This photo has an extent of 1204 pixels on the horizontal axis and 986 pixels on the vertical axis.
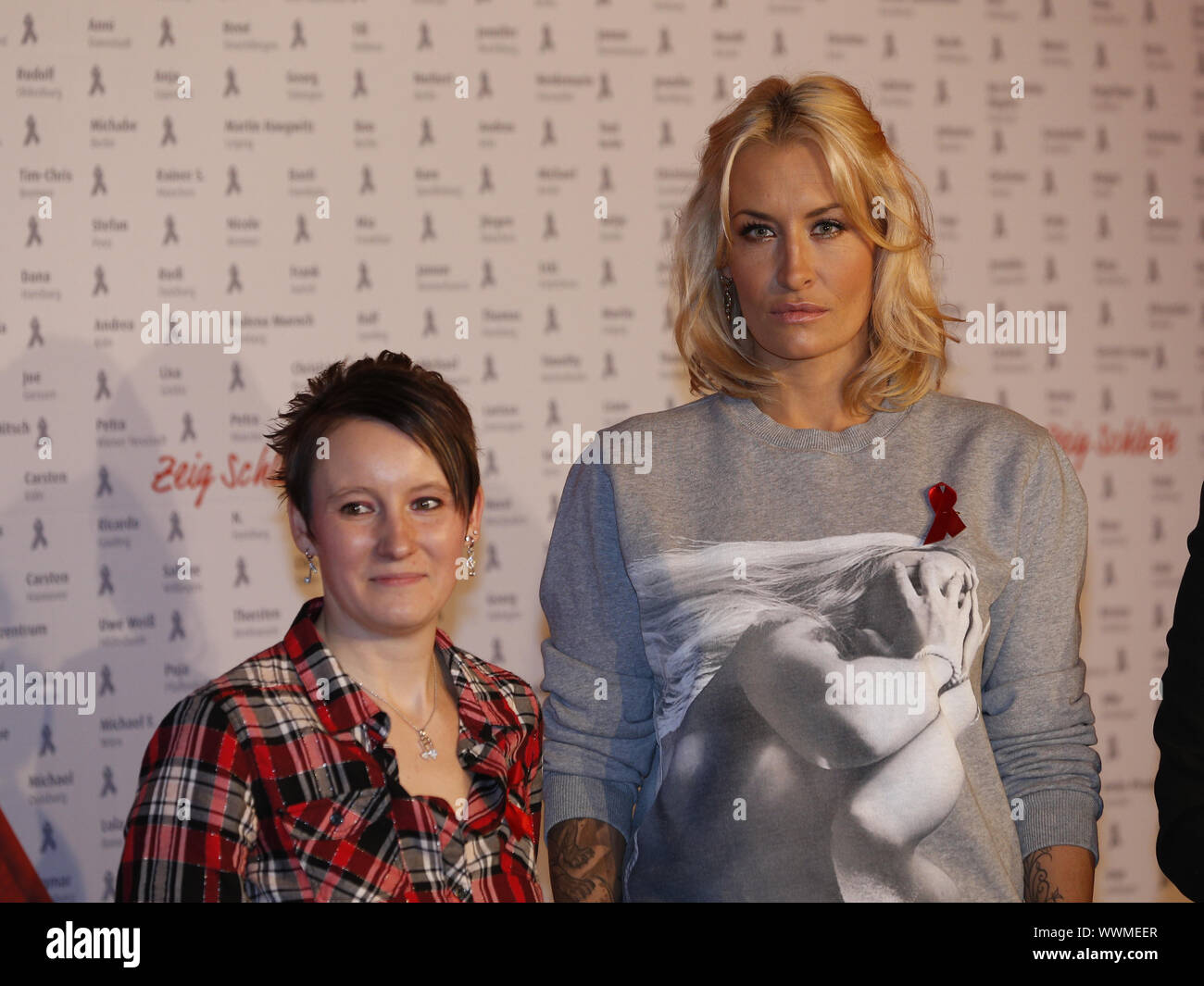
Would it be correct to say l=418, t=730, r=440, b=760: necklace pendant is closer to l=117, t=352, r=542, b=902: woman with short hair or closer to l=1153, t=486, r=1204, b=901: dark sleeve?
l=117, t=352, r=542, b=902: woman with short hair

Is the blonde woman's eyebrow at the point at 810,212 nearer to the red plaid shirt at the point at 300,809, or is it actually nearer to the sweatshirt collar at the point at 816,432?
the sweatshirt collar at the point at 816,432

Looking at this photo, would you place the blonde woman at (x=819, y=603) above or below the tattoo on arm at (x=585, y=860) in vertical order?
above

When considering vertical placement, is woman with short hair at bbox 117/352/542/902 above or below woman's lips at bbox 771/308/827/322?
below

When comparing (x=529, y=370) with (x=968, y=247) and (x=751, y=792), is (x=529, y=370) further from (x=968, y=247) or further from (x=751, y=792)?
(x=751, y=792)

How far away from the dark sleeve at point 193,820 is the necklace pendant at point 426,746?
262 mm

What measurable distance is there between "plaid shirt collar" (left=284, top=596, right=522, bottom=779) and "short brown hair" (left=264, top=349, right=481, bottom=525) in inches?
6.8

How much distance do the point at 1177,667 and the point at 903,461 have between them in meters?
0.49

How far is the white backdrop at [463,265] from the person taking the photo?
2.72m

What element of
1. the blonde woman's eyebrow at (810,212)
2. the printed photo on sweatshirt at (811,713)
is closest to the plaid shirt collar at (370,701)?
the printed photo on sweatshirt at (811,713)

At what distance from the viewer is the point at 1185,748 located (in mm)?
1394

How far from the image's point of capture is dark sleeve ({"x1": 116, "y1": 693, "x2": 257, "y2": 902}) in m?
1.43

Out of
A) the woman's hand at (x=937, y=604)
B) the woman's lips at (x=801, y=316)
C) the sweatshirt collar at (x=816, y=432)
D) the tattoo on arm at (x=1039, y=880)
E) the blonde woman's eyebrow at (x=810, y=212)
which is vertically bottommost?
the tattoo on arm at (x=1039, y=880)

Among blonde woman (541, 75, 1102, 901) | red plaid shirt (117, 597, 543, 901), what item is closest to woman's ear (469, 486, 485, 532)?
blonde woman (541, 75, 1102, 901)
